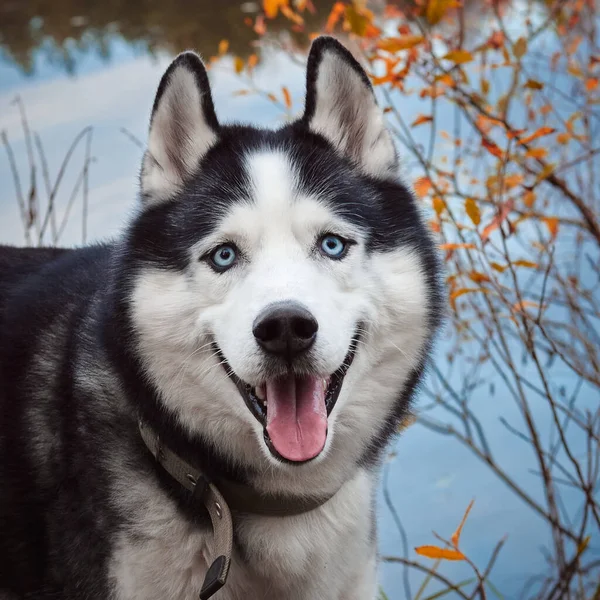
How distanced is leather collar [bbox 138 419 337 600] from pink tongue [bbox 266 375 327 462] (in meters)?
0.31

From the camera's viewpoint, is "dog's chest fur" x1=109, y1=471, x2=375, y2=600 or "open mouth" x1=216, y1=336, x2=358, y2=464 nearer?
"open mouth" x1=216, y1=336, x2=358, y2=464

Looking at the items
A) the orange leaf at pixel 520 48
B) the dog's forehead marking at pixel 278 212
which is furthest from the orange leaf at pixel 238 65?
the dog's forehead marking at pixel 278 212

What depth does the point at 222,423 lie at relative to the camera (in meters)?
2.17

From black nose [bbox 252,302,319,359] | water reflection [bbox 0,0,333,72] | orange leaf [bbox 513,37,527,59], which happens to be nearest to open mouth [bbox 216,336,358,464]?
black nose [bbox 252,302,319,359]

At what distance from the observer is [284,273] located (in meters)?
1.97

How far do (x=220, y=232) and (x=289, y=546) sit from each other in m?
0.91

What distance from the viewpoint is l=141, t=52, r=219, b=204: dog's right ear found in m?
2.22

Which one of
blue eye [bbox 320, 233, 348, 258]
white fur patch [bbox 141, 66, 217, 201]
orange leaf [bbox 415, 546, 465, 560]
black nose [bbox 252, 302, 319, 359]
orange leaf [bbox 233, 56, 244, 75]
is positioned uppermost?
orange leaf [bbox 233, 56, 244, 75]

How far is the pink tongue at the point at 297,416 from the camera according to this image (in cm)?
194

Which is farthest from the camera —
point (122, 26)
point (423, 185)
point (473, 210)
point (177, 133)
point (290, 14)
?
point (122, 26)

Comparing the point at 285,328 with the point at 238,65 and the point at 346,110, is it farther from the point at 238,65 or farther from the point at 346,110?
the point at 238,65

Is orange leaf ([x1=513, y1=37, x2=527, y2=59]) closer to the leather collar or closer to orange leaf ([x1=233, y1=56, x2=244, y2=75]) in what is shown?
orange leaf ([x1=233, y1=56, x2=244, y2=75])

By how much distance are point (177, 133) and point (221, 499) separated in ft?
3.48

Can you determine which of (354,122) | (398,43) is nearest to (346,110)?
(354,122)
